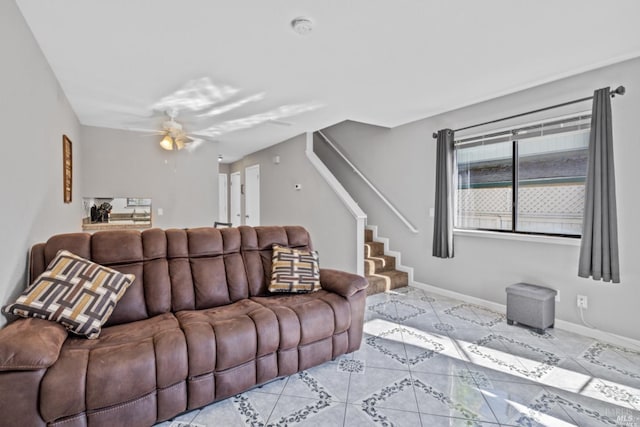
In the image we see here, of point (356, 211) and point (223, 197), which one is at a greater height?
point (223, 197)

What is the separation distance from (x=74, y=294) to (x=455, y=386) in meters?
2.38

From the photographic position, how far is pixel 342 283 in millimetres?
2439

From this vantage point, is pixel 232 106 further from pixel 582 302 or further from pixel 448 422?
pixel 582 302

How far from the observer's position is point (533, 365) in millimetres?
2307

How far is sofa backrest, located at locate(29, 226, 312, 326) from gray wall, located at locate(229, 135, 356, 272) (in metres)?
1.84

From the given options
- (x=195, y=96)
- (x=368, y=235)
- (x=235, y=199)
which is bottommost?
(x=368, y=235)

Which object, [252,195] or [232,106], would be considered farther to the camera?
[252,195]

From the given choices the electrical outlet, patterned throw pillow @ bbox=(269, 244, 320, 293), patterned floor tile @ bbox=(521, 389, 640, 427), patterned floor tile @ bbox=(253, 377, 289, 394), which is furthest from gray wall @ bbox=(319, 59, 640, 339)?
patterned floor tile @ bbox=(253, 377, 289, 394)

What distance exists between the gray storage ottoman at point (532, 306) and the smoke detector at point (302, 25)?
2.95 m

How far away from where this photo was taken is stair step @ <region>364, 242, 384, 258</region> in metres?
4.70

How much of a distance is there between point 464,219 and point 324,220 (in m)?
1.95

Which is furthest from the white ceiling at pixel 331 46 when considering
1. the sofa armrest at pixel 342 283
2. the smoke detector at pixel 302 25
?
the sofa armrest at pixel 342 283

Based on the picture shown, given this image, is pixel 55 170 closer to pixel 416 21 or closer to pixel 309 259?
pixel 309 259

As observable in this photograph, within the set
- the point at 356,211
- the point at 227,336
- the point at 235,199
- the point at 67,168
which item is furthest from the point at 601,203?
the point at 235,199
